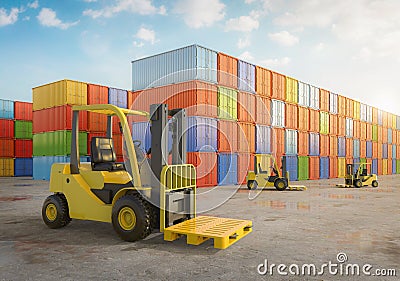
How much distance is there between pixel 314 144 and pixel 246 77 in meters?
10.5

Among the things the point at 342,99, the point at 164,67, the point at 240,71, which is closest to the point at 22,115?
the point at 164,67

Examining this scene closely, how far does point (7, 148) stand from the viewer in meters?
33.7

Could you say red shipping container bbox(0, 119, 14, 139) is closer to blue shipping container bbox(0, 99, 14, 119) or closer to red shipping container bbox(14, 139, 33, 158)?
blue shipping container bbox(0, 99, 14, 119)

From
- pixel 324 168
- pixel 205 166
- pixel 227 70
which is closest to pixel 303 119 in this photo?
pixel 324 168

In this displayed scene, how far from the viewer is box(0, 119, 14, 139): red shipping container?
33.3 metres

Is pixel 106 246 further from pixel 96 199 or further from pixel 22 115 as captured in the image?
pixel 22 115

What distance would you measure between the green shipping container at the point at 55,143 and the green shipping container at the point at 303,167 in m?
15.9

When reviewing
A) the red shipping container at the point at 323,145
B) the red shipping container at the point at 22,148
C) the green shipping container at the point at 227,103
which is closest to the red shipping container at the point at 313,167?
the red shipping container at the point at 323,145

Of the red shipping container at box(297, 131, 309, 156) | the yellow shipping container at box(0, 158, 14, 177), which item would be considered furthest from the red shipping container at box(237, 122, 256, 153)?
the yellow shipping container at box(0, 158, 14, 177)

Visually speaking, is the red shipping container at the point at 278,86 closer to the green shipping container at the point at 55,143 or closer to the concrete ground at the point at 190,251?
the green shipping container at the point at 55,143

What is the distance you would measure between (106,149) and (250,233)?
3.56 metres

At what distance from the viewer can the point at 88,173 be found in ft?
24.5

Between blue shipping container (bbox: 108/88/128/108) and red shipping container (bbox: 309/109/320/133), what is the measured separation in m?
15.5

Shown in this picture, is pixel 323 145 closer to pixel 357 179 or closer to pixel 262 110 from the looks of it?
pixel 262 110
